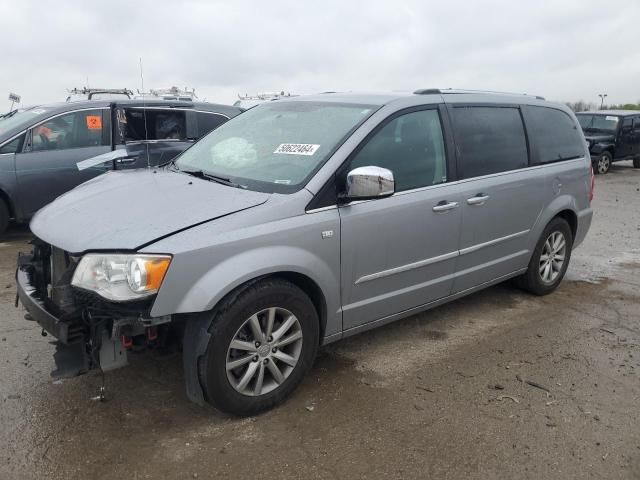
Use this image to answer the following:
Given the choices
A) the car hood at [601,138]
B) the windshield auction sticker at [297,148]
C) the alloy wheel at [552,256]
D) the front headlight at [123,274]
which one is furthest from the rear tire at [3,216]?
the car hood at [601,138]

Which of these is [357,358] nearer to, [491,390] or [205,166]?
[491,390]

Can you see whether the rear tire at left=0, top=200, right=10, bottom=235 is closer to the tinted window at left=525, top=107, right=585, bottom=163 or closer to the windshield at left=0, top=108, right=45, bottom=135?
the windshield at left=0, top=108, right=45, bottom=135

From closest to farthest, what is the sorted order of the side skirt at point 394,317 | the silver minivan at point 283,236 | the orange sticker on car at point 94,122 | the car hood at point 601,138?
the silver minivan at point 283,236 < the side skirt at point 394,317 < the orange sticker on car at point 94,122 < the car hood at point 601,138

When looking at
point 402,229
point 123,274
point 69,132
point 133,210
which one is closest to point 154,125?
point 69,132

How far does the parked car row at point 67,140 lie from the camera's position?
6461 millimetres

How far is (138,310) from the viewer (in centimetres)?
258

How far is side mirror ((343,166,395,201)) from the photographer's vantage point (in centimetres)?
304

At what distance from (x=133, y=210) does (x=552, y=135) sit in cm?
365

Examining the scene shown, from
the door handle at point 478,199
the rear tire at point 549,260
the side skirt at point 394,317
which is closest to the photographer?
the side skirt at point 394,317

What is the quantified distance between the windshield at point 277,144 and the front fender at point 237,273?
0.41 meters

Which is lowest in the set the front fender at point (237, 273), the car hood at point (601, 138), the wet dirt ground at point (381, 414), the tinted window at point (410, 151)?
the wet dirt ground at point (381, 414)

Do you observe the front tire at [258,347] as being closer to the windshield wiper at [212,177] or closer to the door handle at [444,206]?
the windshield wiper at [212,177]

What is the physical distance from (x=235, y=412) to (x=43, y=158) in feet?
16.6

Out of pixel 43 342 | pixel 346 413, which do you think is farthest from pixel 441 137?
pixel 43 342
